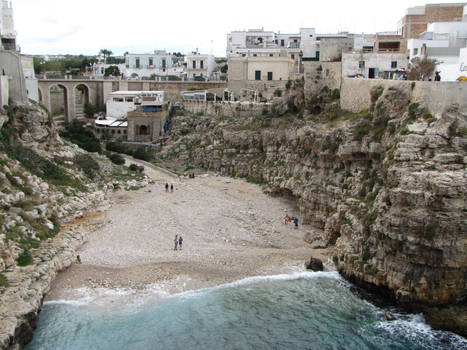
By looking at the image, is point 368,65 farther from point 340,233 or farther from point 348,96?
point 340,233

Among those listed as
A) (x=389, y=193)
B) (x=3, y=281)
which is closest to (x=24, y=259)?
(x=3, y=281)

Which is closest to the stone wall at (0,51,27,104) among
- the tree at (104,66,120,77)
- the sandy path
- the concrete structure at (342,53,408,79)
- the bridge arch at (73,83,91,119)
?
the sandy path

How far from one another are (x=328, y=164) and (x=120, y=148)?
23.8 metres

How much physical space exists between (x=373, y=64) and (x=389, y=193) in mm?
18443

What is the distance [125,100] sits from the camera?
54375 mm

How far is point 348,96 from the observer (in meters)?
33.3

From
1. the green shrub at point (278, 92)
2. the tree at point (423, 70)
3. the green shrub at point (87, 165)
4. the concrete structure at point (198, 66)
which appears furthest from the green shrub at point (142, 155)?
the tree at point (423, 70)

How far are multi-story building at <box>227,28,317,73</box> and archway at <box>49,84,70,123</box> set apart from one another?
19040mm

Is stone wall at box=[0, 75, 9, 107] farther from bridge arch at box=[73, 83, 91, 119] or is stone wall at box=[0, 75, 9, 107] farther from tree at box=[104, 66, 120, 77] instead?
tree at box=[104, 66, 120, 77]

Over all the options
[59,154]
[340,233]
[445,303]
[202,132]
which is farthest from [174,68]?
[445,303]

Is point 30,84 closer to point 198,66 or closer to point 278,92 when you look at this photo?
point 278,92

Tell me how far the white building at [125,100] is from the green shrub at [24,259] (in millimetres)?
32342

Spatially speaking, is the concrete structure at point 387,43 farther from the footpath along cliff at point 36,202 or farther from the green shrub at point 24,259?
the green shrub at point 24,259

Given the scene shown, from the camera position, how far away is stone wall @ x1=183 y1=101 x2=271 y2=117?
45219 mm
